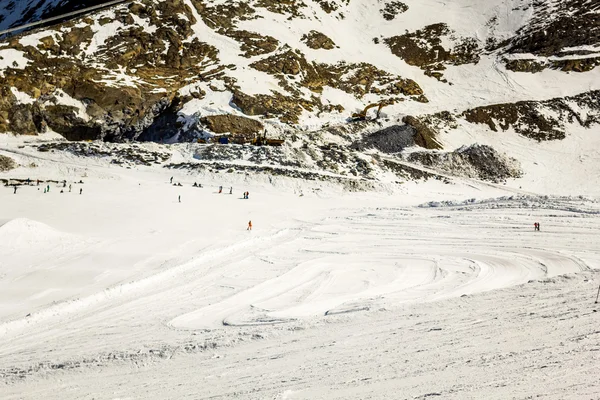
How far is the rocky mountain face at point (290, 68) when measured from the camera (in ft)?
181

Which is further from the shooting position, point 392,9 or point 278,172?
point 392,9

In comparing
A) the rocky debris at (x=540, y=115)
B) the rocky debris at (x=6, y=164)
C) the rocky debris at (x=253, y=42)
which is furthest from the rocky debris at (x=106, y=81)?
the rocky debris at (x=540, y=115)

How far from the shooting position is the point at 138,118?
183ft

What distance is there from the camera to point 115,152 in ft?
143

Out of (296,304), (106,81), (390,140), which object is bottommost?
(296,304)

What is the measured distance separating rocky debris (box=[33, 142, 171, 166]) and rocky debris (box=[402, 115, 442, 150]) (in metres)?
27.8

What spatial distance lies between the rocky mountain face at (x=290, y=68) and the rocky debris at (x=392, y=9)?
1.68 ft

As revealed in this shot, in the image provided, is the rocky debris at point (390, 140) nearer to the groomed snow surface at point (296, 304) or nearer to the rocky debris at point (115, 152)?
the rocky debris at point (115, 152)

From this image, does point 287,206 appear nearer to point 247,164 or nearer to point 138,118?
point 247,164

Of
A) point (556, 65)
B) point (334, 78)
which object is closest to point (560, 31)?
point (556, 65)

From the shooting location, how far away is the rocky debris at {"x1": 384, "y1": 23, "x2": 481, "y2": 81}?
8156 cm

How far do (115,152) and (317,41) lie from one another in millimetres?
45171

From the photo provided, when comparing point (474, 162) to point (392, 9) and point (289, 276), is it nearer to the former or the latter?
point (289, 276)

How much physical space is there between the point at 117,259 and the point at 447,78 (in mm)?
70664
